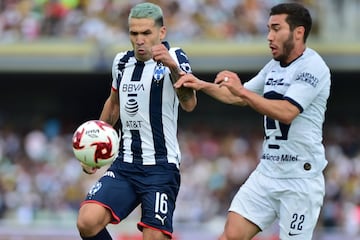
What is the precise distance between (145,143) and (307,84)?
5.01ft

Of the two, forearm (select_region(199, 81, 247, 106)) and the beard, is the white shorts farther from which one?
the beard

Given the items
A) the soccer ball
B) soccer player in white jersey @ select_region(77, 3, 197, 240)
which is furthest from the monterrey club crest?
the soccer ball

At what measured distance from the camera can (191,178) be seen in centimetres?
1922

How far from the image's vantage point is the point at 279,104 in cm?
826

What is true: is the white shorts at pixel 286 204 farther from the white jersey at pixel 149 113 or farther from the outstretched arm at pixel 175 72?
the outstretched arm at pixel 175 72

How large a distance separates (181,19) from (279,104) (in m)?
13.5

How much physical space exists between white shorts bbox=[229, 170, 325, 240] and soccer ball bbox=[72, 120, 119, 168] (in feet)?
3.95

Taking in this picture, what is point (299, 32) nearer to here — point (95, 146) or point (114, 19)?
point (95, 146)

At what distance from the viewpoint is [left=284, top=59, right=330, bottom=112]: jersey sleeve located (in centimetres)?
836

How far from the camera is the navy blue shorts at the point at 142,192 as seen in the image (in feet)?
28.7

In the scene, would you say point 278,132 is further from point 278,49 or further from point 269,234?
point 269,234

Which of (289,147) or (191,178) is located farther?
(191,178)

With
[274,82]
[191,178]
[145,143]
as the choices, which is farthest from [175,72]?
[191,178]

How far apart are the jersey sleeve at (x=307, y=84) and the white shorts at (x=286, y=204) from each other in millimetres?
745
